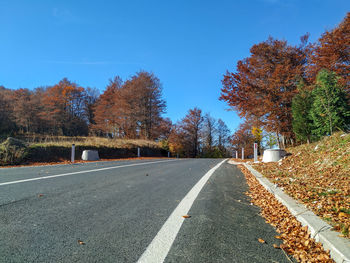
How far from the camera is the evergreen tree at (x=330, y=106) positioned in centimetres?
1100

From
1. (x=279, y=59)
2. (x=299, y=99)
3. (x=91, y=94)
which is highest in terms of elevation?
(x=91, y=94)

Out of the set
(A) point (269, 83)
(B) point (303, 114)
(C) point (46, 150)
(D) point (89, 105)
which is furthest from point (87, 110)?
(B) point (303, 114)

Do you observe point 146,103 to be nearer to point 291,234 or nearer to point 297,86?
point 297,86

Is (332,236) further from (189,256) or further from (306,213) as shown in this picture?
(189,256)

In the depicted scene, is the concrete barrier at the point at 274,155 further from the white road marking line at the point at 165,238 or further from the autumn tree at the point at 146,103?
the autumn tree at the point at 146,103

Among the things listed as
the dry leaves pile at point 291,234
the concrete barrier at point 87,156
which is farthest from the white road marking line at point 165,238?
the concrete barrier at point 87,156

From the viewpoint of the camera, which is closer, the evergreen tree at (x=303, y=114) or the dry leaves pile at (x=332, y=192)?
the dry leaves pile at (x=332, y=192)

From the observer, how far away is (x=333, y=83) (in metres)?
11.6

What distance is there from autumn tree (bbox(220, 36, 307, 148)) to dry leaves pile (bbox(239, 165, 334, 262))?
1361 centimetres

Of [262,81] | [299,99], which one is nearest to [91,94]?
Result: [262,81]

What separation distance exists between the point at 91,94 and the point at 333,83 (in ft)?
174

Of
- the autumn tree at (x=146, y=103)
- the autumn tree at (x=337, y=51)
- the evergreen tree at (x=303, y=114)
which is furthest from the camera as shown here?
the autumn tree at (x=146, y=103)

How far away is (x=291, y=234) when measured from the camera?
257 cm

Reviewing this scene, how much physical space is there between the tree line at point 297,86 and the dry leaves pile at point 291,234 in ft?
31.6
